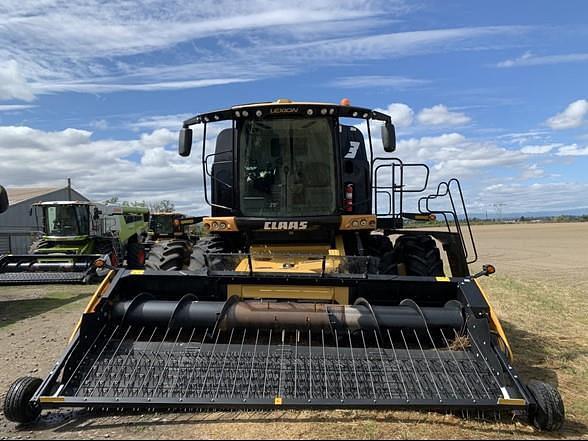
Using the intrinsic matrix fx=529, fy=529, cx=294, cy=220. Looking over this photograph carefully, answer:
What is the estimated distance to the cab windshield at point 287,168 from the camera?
20.3ft

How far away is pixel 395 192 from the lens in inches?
261

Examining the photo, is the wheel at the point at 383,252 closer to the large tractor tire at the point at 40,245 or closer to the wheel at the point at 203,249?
the wheel at the point at 203,249

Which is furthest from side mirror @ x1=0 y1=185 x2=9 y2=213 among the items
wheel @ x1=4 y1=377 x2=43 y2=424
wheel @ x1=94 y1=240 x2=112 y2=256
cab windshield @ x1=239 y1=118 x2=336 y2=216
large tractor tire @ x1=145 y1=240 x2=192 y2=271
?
wheel @ x1=94 y1=240 x2=112 y2=256

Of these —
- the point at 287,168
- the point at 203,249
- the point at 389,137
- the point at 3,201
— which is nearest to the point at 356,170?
the point at 389,137

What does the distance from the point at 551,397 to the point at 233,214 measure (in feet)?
12.4

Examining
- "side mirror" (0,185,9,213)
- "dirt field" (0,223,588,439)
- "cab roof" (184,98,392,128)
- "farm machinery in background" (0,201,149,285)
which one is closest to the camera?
"dirt field" (0,223,588,439)

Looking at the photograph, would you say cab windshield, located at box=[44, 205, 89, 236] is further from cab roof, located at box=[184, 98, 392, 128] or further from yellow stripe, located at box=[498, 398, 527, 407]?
yellow stripe, located at box=[498, 398, 527, 407]

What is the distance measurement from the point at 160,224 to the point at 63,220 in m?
8.86

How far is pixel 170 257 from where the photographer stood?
6281mm

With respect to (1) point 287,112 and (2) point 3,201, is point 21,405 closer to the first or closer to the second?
(1) point 287,112

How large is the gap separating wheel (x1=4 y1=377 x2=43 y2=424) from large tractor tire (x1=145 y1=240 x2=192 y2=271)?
95.5 inches

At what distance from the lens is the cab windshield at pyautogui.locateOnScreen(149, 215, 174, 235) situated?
26.4m

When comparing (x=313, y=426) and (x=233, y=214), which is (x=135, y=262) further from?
(x=313, y=426)

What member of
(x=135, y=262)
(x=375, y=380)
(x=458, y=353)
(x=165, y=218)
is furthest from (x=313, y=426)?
(x=165, y=218)
